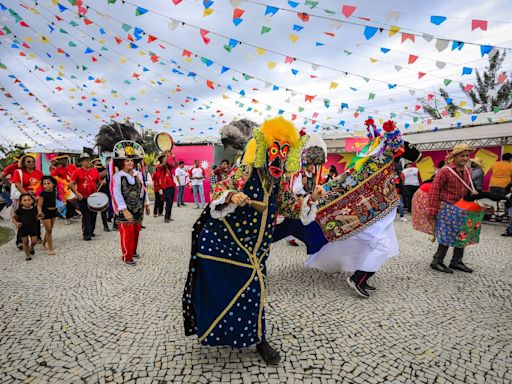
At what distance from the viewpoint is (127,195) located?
15.1ft

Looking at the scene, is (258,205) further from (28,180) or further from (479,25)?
(28,180)

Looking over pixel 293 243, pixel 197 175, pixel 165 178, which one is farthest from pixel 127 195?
pixel 197 175

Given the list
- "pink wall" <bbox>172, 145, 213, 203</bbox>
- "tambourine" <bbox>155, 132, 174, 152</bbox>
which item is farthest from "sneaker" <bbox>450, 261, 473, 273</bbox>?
"pink wall" <bbox>172, 145, 213, 203</bbox>

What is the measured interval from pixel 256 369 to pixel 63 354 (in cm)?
151

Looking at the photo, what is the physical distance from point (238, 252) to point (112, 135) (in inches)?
293

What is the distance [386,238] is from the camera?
3.56 metres

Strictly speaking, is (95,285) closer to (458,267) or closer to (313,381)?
(313,381)

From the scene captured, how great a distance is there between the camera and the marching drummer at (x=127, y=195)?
4465 millimetres

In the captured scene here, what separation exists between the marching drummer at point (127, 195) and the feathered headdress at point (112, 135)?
3.66 metres

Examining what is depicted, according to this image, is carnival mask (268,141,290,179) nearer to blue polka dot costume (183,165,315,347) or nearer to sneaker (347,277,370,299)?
blue polka dot costume (183,165,315,347)

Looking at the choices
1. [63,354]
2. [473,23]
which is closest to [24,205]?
[63,354]

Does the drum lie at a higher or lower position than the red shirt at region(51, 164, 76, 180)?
lower

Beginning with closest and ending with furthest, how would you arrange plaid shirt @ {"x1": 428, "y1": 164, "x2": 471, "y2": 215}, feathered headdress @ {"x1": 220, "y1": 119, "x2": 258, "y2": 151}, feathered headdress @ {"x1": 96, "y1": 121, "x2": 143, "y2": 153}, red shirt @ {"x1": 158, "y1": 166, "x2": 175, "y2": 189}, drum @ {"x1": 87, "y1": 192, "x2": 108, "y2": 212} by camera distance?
feathered headdress @ {"x1": 220, "y1": 119, "x2": 258, "y2": 151} → plaid shirt @ {"x1": 428, "y1": 164, "x2": 471, "y2": 215} → drum @ {"x1": 87, "y1": 192, "x2": 108, "y2": 212} → feathered headdress @ {"x1": 96, "y1": 121, "x2": 143, "y2": 153} → red shirt @ {"x1": 158, "y1": 166, "x2": 175, "y2": 189}

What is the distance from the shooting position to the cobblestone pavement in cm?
222
